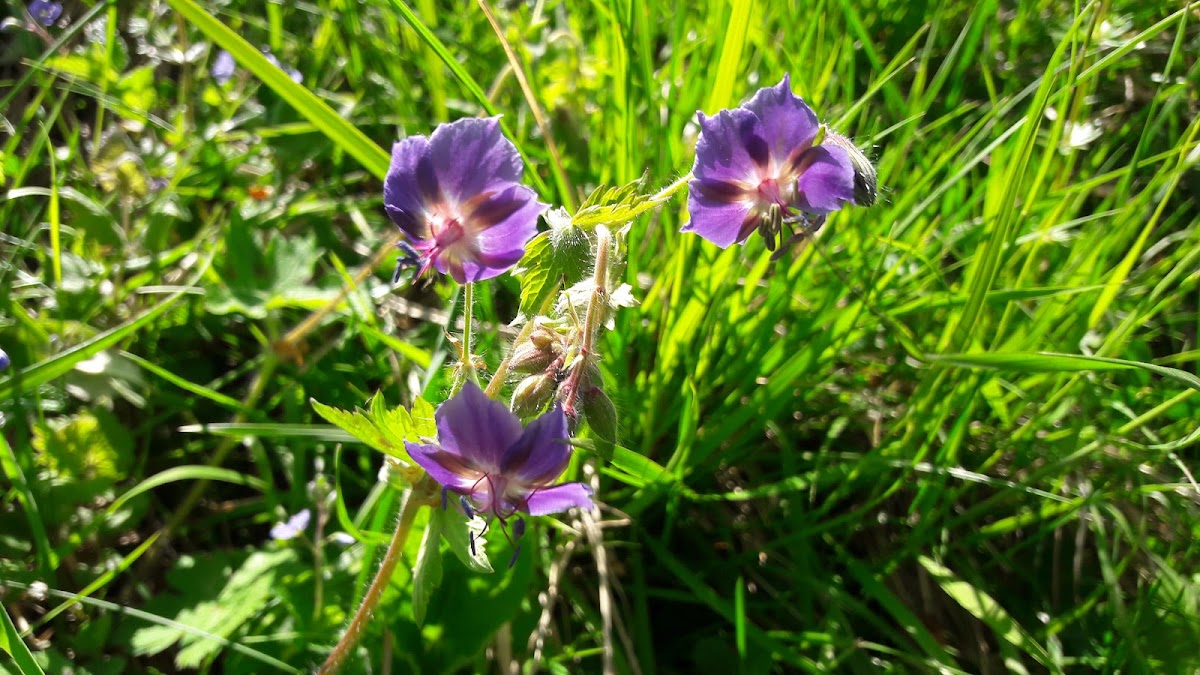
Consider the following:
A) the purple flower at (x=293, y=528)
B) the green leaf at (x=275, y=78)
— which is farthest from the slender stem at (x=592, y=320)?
the purple flower at (x=293, y=528)

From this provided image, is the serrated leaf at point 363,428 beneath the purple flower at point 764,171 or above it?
beneath

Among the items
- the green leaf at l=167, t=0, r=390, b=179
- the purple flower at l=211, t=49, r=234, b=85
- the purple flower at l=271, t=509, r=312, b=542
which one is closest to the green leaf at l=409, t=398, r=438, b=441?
the green leaf at l=167, t=0, r=390, b=179

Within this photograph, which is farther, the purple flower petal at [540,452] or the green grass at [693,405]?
the green grass at [693,405]

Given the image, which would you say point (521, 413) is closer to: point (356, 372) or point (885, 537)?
point (356, 372)

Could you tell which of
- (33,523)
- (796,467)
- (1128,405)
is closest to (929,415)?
(796,467)

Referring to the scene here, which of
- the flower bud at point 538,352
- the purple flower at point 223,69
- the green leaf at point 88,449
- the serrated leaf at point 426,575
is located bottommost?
the serrated leaf at point 426,575

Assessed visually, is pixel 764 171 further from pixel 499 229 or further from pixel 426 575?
pixel 426 575

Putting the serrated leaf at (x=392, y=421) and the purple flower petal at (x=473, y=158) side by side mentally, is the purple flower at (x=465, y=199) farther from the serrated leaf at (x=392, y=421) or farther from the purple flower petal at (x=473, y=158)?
the serrated leaf at (x=392, y=421)
